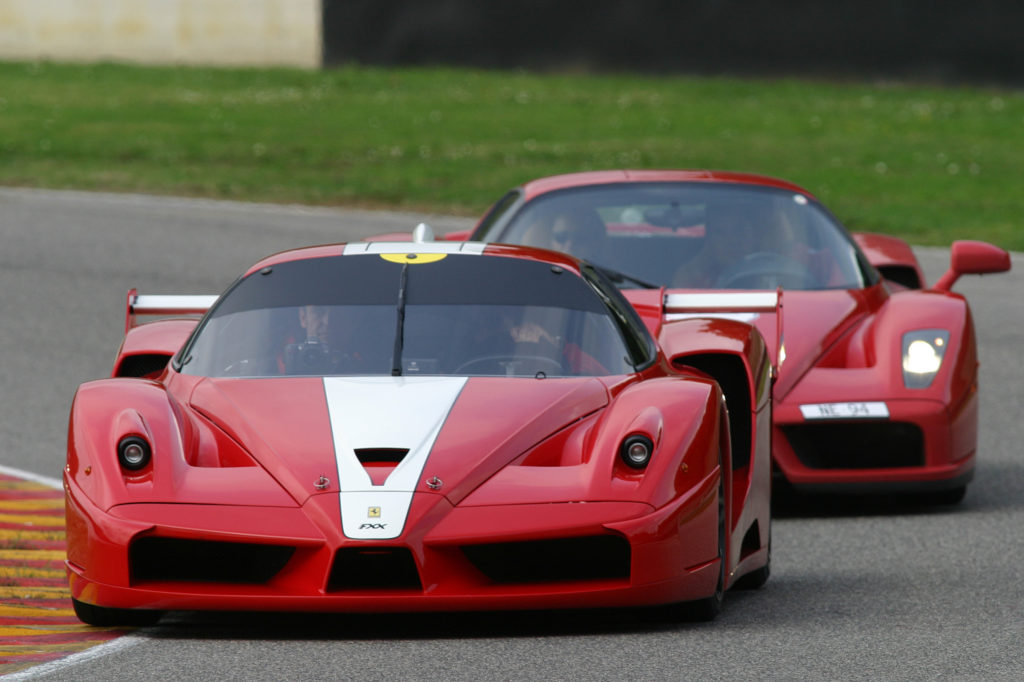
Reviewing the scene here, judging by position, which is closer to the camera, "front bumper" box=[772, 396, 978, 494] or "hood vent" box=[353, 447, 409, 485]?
"hood vent" box=[353, 447, 409, 485]

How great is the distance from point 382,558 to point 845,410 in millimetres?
3356

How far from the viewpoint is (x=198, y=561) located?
523cm

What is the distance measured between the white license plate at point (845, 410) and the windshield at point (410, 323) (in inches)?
73.5

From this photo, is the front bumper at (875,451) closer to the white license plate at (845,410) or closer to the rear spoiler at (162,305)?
the white license plate at (845,410)

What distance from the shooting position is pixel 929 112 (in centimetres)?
2903

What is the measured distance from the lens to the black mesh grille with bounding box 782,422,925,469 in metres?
8.03

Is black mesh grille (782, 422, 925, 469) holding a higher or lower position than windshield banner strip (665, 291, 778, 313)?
lower

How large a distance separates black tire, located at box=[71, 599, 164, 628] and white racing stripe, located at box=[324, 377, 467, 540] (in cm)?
66

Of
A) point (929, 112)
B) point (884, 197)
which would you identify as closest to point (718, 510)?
point (884, 197)

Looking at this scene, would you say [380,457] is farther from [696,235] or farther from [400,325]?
[696,235]

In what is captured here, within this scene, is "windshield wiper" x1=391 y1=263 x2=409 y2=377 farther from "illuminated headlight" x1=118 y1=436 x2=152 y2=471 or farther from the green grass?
the green grass

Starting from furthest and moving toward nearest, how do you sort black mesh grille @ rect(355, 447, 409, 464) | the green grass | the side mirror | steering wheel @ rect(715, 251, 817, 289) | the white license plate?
1. the green grass
2. the side mirror
3. steering wheel @ rect(715, 251, 817, 289)
4. the white license plate
5. black mesh grille @ rect(355, 447, 409, 464)

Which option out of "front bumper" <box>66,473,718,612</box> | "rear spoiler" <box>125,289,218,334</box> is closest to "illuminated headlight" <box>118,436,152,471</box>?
"front bumper" <box>66,473,718,612</box>

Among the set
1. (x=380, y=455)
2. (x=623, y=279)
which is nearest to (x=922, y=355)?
(x=623, y=279)
